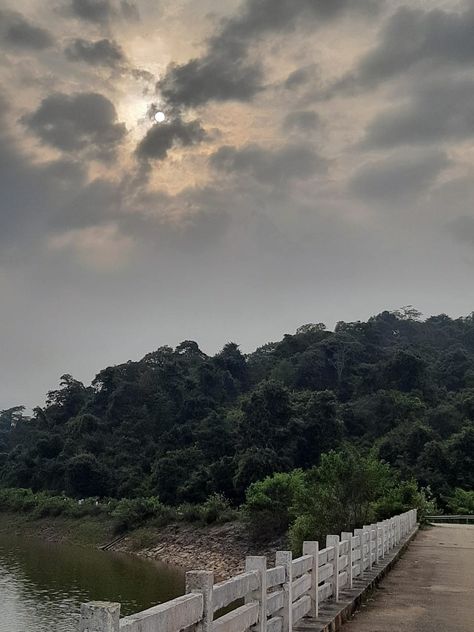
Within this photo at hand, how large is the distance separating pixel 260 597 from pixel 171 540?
46.3 metres

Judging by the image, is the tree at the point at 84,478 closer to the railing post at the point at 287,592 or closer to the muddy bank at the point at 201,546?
the muddy bank at the point at 201,546

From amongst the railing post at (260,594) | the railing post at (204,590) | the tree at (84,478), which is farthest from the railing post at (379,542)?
the tree at (84,478)

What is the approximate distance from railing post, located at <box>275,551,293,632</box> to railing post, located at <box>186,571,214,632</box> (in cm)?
263

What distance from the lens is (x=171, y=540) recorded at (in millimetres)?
50469

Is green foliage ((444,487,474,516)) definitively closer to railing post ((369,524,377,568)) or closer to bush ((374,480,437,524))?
bush ((374,480,437,524))

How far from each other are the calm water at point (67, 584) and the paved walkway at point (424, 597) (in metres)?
13.9

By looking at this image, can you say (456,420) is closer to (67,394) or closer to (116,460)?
(116,460)

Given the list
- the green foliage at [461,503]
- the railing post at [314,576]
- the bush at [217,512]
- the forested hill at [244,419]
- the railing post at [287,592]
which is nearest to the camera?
the railing post at [287,592]

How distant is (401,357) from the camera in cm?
7844

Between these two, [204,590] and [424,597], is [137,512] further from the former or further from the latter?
[204,590]

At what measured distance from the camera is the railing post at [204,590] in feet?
16.3

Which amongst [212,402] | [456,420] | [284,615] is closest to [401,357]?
[456,420]

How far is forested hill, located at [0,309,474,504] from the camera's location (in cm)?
5844

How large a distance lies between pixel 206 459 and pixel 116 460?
1387 cm
